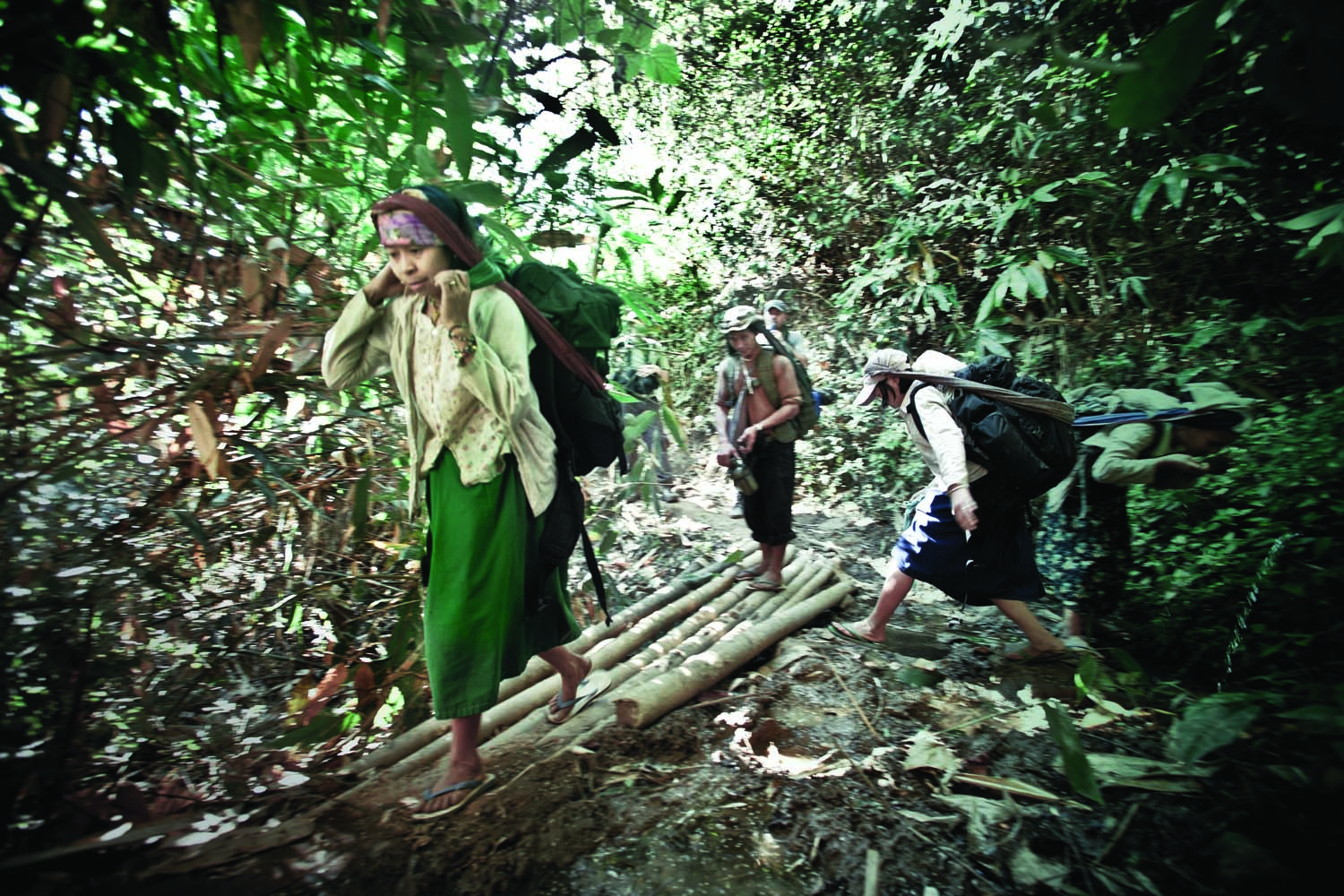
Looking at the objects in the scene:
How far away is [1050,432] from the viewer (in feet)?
10.1

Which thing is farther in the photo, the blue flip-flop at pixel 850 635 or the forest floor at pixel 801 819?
the blue flip-flop at pixel 850 635

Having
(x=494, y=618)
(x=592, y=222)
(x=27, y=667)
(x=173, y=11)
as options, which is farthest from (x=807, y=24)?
(x=27, y=667)

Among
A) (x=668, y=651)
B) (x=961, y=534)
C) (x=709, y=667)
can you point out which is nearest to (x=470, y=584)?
(x=709, y=667)

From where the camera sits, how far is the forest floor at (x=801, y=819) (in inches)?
74.4

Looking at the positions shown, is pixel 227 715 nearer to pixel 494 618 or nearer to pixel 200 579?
pixel 200 579

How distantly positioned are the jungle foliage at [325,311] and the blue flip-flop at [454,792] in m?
0.60

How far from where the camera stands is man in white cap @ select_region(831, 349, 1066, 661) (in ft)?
10.5

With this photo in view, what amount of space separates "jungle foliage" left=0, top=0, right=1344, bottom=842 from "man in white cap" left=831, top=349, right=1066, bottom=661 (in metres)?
0.74

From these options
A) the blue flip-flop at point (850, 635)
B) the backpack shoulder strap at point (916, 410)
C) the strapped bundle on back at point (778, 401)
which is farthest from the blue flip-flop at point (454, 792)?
the strapped bundle on back at point (778, 401)

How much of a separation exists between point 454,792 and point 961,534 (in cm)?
263

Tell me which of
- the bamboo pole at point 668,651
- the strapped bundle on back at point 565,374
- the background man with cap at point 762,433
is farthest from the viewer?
the background man with cap at point 762,433

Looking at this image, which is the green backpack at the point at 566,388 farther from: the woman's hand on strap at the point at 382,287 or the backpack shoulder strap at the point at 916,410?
the backpack shoulder strap at the point at 916,410

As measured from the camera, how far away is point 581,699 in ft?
9.52

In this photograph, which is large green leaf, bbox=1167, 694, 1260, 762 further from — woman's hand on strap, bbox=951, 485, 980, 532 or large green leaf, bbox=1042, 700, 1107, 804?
woman's hand on strap, bbox=951, 485, 980, 532
